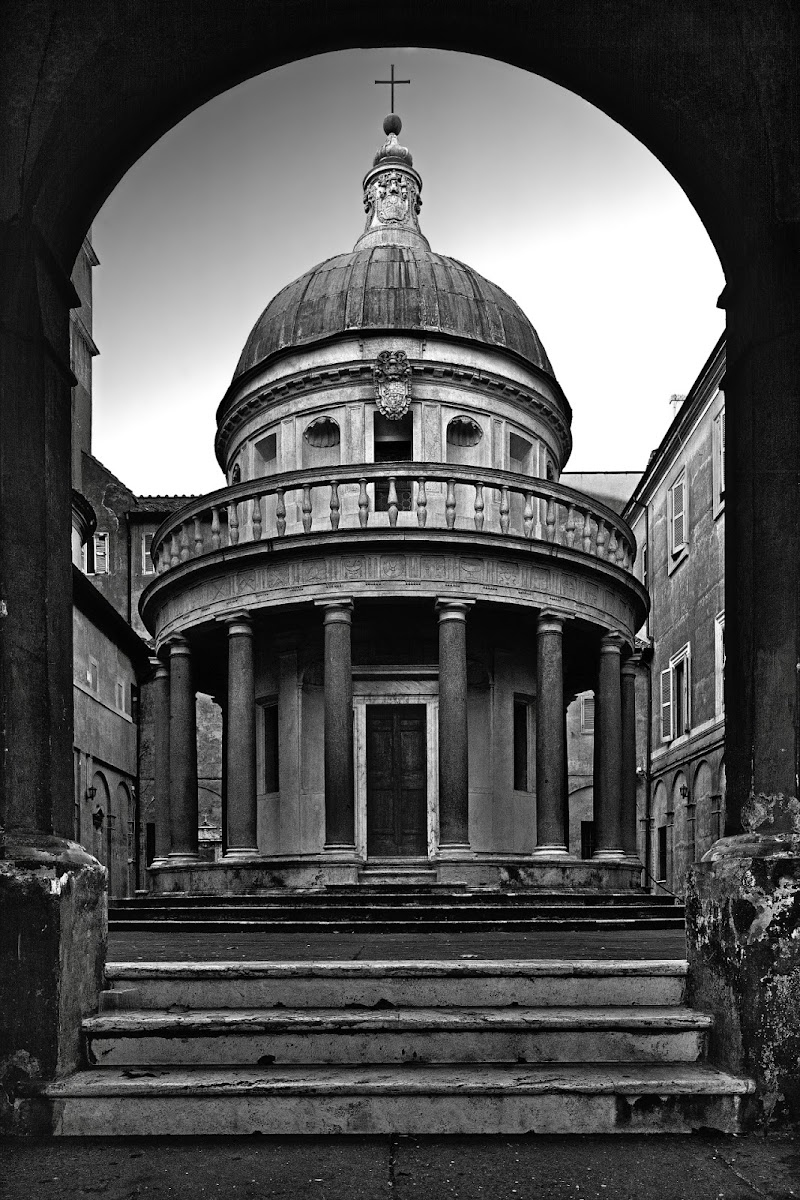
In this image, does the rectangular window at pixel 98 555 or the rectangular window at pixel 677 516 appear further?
the rectangular window at pixel 98 555

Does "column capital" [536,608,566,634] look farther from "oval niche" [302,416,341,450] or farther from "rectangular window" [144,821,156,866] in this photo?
"rectangular window" [144,821,156,866]

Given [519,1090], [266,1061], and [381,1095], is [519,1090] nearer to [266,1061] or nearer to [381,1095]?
[381,1095]

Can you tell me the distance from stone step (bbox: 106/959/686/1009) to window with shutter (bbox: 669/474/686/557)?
2909 centimetres

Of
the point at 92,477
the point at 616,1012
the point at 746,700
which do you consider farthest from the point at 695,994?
the point at 92,477

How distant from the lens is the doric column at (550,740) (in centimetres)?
2075

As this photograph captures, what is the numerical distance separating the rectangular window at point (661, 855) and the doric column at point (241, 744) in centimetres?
1840

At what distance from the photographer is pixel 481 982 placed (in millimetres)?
5816

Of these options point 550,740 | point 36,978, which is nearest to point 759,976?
point 36,978

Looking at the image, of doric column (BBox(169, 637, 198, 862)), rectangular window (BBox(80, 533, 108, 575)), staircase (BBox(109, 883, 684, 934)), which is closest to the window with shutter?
doric column (BBox(169, 637, 198, 862))

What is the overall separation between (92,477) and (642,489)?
2063 centimetres

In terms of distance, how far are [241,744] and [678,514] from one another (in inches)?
699

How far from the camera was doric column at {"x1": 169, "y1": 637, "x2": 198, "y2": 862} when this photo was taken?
74.4 feet

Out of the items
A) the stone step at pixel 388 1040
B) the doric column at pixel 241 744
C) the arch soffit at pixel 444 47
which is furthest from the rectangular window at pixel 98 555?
the stone step at pixel 388 1040

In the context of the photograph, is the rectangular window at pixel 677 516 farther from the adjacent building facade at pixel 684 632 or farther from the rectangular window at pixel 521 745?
the rectangular window at pixel 521 745
